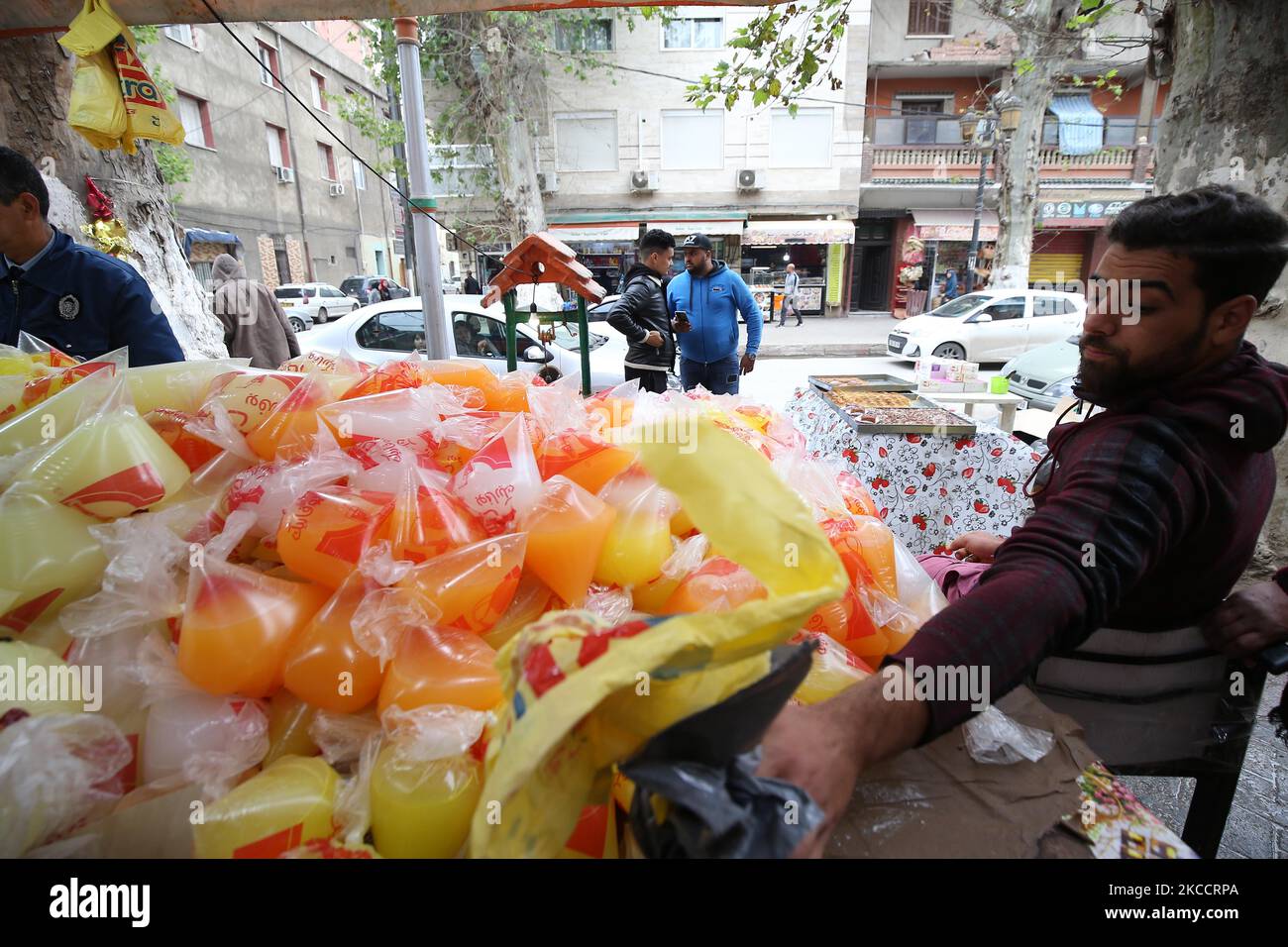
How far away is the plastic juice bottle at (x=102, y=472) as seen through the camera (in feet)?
4.08

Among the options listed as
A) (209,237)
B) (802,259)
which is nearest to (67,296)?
(209,237)

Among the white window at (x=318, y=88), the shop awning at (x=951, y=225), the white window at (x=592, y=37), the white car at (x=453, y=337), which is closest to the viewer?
the white car at (x=453, y=337)

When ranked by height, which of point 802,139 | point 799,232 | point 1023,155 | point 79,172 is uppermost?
point 802,139

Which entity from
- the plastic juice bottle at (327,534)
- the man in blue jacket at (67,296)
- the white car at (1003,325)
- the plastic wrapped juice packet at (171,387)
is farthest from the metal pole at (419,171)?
the white car at (1003,325)

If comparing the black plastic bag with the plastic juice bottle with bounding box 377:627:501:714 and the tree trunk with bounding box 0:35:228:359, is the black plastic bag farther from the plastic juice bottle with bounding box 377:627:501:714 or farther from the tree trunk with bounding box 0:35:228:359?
the tree trunk with bounding box 0:35:228:359

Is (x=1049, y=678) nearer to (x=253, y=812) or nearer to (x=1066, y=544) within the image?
(x=1066, y=544)

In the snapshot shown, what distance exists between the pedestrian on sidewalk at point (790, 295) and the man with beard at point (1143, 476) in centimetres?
1973

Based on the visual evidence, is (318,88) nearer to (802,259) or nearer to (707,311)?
(802,259)

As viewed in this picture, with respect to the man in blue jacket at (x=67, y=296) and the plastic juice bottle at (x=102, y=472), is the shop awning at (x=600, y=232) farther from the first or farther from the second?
the plastic juice bottle at (x=102, y=472)

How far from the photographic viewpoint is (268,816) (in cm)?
88

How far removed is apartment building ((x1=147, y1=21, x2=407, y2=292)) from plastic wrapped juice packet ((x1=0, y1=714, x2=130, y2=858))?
60.4ft

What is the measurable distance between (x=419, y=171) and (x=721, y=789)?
4579mm
